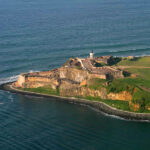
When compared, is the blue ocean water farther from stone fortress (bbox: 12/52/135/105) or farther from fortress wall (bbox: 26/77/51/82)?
fortress wall (bbox: 26/77/51/82)

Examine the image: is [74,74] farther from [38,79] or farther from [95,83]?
[38,79]

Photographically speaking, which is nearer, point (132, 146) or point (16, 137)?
point (132, 146)

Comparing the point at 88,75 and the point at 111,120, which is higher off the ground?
the point at 88,75

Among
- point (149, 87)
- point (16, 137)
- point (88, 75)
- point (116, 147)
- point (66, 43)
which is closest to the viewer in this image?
point (116, 147)

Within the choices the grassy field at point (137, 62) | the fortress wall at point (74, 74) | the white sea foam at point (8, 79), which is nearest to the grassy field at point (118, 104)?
the fortress wall at point (74, 74)

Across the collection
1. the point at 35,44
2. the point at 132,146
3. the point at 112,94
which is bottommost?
the point at 132,146

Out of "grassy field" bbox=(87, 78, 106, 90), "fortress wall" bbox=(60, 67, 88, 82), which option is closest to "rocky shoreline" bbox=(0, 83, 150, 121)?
"grassy field" bbox=(87, 78, 106, 90)

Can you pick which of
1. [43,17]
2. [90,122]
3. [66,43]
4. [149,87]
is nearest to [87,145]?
[90,122]

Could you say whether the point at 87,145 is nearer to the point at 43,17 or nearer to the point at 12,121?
the point at 12,121

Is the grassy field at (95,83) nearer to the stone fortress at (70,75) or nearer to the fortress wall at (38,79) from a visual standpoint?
the stone fortress at (70,75)
